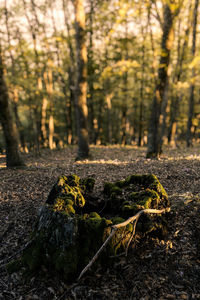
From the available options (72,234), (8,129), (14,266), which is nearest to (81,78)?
(8,129)

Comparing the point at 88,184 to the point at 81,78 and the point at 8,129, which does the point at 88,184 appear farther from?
the point at 81,78

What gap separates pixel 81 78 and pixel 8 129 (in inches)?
188

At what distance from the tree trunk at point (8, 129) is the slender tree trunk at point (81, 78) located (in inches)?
141

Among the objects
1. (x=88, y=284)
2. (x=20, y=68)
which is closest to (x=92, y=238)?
(x=88, y=284)

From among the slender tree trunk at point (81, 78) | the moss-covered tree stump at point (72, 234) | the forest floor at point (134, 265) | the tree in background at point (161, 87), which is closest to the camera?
the forest floor at point (134, 265)

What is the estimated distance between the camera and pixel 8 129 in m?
9.41

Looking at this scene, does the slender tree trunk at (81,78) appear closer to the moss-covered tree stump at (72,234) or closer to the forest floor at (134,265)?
the forest floor at (134,265)

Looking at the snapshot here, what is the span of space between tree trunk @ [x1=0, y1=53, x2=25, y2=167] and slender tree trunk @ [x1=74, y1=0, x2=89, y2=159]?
11.7ft

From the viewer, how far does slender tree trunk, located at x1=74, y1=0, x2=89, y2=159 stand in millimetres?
10359

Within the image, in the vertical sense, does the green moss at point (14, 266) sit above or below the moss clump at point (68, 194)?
below

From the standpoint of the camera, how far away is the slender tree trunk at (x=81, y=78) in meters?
10.4

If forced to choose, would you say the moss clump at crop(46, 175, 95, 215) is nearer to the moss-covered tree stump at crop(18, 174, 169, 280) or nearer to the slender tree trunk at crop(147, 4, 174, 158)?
the moss-covered tree stump at crop(18, 174, 169, 280)

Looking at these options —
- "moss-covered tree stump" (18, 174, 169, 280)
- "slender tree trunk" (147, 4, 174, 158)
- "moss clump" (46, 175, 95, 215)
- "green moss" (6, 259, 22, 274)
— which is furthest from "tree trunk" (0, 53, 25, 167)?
"slender tree trunk" (147, 4, 174, 158)

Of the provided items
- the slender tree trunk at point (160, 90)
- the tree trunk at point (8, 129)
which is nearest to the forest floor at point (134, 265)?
the tree trunk at point (8, 129)
